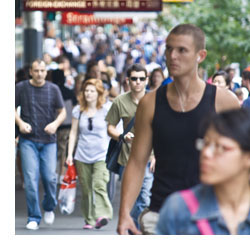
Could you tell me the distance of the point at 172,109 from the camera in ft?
15.9

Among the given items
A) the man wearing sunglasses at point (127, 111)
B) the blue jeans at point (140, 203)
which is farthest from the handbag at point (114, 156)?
the blue jeans at point (140, 203)

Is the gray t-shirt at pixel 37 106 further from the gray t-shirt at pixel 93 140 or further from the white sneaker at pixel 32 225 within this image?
the white sneaker at pixel 32 225

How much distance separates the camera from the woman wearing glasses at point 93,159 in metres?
10.3

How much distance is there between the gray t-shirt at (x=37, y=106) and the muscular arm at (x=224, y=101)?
18.0 ft

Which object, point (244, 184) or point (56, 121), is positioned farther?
point (56, 121)

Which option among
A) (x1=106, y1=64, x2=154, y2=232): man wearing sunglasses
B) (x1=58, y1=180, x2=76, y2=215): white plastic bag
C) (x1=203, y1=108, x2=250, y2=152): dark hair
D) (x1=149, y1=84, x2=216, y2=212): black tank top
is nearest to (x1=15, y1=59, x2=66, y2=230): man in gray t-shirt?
(x1=58, y1=180, x2=76, y2=215): white plastic bag

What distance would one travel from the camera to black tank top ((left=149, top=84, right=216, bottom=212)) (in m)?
4.73

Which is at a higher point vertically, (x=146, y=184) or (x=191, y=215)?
(x=191, y=215)
